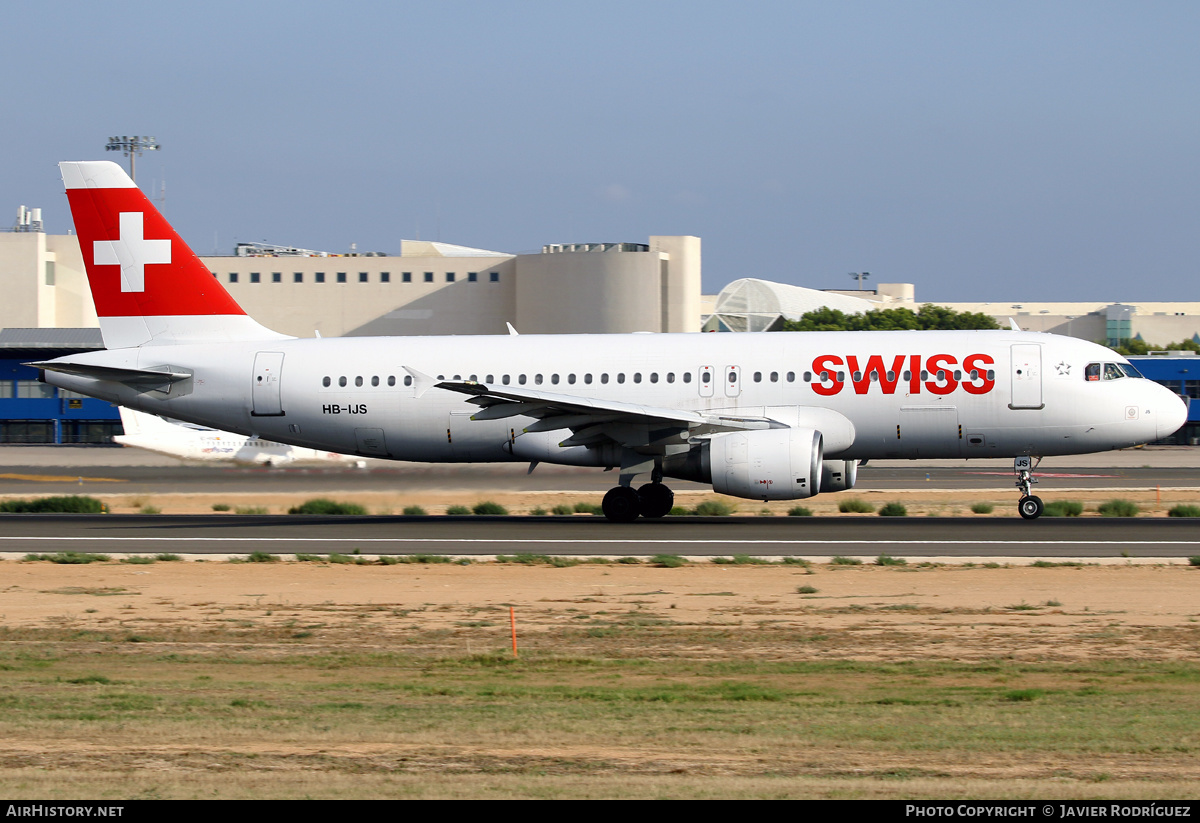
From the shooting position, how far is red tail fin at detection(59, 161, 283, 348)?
2978 cm

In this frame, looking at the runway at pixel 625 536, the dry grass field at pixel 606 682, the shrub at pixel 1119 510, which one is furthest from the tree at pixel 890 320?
the dry grass field at pixel 606 682

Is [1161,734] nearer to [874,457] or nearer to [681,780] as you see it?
[681,780]

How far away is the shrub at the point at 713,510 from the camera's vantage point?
30.9m

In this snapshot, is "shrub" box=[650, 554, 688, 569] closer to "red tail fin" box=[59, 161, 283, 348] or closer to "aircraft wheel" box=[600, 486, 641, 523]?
"aircraft wheel" box=[600, 486, 641, 523]

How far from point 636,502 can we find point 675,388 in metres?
2.76

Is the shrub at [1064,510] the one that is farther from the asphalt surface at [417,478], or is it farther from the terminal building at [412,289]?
the terminal building at [412,289]

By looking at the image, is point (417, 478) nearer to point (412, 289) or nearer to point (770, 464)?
point (770, 464)

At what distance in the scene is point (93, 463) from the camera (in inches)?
2089

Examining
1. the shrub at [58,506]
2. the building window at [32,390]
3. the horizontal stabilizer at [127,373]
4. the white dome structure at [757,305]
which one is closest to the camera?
the horizontal stabilizer at [127,373]

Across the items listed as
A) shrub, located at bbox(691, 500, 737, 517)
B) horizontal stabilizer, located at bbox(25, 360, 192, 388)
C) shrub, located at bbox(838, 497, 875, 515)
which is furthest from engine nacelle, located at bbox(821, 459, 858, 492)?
horizontal stabilizer, located at bbox(25, 360, 192, 388)

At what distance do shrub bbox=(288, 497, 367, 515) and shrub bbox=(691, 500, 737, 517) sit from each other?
345 inches

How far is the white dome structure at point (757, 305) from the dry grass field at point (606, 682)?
9362 centimetres

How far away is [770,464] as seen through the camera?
83.4ft
